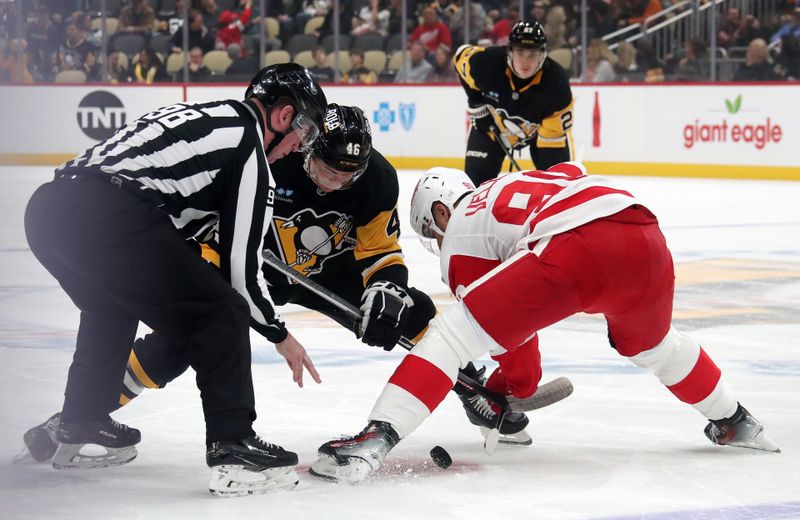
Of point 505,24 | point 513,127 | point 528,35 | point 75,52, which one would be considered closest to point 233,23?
point 75,52

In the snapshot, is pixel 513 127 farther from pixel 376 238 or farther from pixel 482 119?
pixel 376 238

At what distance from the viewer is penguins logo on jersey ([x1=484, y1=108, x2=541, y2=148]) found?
6.24 meters

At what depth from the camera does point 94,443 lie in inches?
114

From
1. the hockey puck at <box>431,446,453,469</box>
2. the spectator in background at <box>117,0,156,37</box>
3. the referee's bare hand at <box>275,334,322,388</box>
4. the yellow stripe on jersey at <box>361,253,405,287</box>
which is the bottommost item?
the hockey puck at <box>431,446,453,469</box>

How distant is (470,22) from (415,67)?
0.67 metres

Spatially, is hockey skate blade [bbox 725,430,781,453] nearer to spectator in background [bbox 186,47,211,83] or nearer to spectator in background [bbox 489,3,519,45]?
spectator in background [bbox 489,3,519,45]

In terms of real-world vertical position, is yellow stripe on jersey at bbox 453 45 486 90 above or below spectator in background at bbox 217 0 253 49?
below

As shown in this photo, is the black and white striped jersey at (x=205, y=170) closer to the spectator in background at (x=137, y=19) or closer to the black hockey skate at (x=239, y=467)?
the black hockey skate at (x=239, y=467)

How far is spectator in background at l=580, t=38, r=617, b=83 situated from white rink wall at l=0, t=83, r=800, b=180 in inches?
3.6

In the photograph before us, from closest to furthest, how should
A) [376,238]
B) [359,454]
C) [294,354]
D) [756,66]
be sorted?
[359,454] < [294,354] < [376,238] < [756,66]

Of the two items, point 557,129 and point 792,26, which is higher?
point 792,26

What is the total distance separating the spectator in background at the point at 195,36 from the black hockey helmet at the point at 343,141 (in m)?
10.3

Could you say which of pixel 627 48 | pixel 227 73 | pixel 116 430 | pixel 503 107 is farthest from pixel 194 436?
pixel 227 73

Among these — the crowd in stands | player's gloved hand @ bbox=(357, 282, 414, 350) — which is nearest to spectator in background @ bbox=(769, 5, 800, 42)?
the crowd in stands
